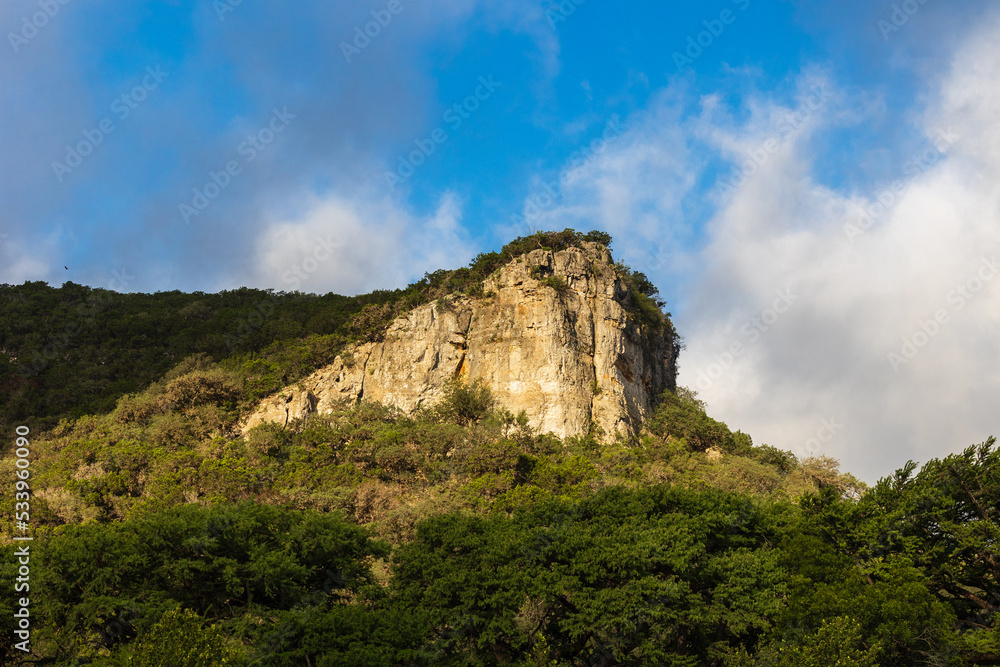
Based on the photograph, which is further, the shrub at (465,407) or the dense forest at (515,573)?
the shrub at (465,407)

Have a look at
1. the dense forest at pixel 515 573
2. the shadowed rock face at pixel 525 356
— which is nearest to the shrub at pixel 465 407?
the shadowed rock face at pixel 525 356

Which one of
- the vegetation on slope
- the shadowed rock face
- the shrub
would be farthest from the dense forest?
the vegetation on slope

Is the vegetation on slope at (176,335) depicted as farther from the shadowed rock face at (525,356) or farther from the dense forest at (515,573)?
the dense forest at (515,573)

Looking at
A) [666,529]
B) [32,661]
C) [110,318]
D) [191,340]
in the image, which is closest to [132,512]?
[32,661]

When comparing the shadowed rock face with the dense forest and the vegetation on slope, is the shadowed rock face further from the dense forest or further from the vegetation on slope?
the dense forest

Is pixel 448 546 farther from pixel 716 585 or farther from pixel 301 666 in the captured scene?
pixel 716 585

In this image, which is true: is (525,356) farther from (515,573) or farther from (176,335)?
(176,335)

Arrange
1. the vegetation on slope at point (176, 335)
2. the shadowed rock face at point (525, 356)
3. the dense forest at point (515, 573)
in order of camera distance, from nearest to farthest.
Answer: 1. the dense forest at point (515, 573)
2. the shadowed rock face at point (525, 356)
3. the vegetation on slope at point (176, 335)

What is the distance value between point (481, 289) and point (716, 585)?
3132cm

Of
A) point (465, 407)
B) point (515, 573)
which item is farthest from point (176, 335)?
point (515, 573)

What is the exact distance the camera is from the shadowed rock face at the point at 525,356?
1829 inches

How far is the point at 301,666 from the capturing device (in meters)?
19.3

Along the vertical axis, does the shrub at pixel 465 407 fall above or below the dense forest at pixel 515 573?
above

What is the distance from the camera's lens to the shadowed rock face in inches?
1829
